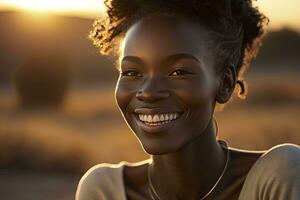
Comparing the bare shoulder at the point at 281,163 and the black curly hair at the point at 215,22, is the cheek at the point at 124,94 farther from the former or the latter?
the bare shoulder at the point at 281,163

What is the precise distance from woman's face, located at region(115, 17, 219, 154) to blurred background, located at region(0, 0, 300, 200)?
89 cm

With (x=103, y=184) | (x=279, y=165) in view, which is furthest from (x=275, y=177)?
(x=103, y=184)

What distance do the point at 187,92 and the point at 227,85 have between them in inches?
9.8

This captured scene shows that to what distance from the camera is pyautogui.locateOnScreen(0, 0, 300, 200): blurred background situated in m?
10.6

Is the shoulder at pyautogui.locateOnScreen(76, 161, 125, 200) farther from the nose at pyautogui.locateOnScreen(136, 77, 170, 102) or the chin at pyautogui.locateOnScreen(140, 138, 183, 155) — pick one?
the nose at pyautogui.locateOnScreen(136, 77, 170, 102)

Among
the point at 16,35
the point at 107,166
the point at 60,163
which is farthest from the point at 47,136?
the point at 16,35

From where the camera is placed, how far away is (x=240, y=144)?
34.9 ft

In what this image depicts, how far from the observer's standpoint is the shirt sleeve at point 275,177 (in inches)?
101

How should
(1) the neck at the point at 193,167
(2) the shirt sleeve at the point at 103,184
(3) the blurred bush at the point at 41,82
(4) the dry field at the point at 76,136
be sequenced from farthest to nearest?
(3) the blurred bush at the point at 41,82, (4) the dry field at the point at 76,136, (2) the shirt sleeve at the point at 103,184, (1) the neck at the point at 193,167

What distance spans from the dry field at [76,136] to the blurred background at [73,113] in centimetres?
1

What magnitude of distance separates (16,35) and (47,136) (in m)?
15.8

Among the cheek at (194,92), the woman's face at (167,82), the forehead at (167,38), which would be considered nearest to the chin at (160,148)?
the woman's face at (167,82)

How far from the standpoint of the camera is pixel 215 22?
8.54ft

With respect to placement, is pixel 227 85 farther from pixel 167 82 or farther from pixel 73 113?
pixel 73 113
